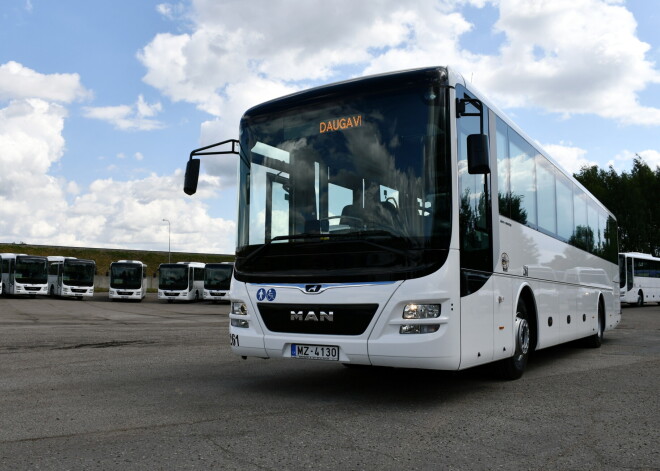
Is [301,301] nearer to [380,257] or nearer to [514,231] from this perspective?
[380,257]

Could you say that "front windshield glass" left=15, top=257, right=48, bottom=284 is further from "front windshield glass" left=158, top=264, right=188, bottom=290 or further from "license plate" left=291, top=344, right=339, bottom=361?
"license plate" left=291, top=344, right=339, bottom=361

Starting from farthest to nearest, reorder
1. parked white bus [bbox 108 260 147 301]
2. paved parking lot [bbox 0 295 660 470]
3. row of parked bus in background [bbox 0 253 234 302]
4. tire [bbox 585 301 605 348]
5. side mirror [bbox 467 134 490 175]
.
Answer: parked white bus [bbox 108 260 147 301] < row of parked bus in background [bbox 0 253 234 302] < tire [bbox 585 301 605 348] < side mirror [bbox 467 134 490 175] < paved parking lot [bbox 0 295 660 470]

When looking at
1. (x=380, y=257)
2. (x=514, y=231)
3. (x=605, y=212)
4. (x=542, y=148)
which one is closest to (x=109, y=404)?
(x=380, y=257)

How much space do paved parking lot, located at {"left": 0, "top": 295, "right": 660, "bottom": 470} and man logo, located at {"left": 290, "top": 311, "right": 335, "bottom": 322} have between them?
0.82 metres

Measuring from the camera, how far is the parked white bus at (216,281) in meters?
40.0

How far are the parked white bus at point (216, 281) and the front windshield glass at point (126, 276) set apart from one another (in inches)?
178

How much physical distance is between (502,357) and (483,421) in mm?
1795

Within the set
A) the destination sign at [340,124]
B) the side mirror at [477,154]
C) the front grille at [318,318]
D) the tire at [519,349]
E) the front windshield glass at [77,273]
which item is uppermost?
the destination sign at [340,124]

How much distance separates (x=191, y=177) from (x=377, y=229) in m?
2.78

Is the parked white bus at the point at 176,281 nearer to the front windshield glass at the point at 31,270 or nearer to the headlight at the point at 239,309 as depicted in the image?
the front windshield glass at the point at 31,270

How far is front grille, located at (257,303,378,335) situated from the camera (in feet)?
20.7

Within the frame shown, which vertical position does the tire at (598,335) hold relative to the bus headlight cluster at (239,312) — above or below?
below

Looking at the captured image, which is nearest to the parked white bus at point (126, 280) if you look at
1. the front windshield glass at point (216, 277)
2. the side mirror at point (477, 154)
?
the front windshield glass at point (216, 277)

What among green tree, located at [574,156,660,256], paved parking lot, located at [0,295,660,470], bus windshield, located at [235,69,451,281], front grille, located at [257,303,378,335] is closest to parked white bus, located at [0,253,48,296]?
paved parking lot, located at [0,295,660,470]
